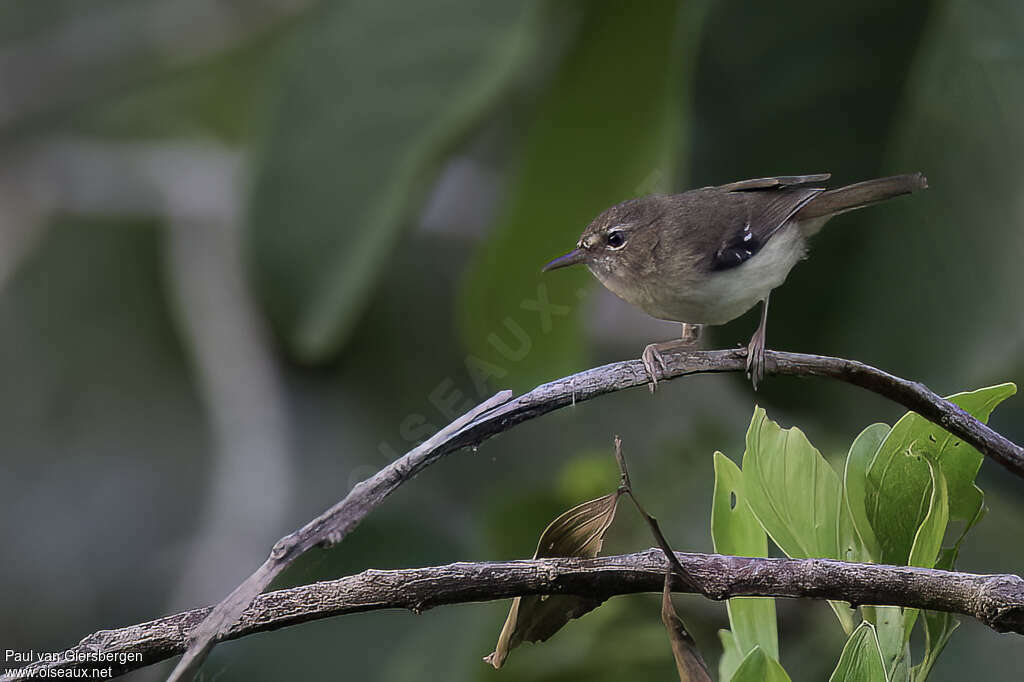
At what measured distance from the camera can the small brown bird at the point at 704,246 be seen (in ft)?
2.08

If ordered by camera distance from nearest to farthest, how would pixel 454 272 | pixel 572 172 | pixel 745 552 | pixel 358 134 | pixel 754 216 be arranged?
pixel 745 552
pixel 754 216
pixel 572 172
pixel 358 134
pixel 454 272

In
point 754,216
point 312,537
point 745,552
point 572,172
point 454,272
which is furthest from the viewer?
point 454,272

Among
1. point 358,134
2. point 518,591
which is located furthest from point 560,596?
point 358,134

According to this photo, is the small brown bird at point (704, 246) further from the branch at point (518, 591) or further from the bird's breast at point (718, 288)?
the branch at point (518, 591)

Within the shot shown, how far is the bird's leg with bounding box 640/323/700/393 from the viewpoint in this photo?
47 cm

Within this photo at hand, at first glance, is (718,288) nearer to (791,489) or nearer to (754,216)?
(754,216)

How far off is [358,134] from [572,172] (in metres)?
0.34

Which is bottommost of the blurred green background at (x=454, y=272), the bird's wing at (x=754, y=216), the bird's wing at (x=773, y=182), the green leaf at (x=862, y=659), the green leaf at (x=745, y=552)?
the blurred green background at (x=454, y=272)

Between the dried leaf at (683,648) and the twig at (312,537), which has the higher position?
the twig at (312,537)

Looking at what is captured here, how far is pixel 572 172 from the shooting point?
1.21m

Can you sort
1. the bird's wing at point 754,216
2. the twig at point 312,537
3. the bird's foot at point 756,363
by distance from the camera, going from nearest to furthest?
the twig at point 312,537 → the bird's foot at point 756,363 → the bird's wing at point 754,216

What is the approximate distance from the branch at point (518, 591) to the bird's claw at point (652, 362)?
79 millimetres

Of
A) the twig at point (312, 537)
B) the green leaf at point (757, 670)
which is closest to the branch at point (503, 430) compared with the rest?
the twig at point (312, 537)

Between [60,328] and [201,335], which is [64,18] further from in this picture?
[201,335]
